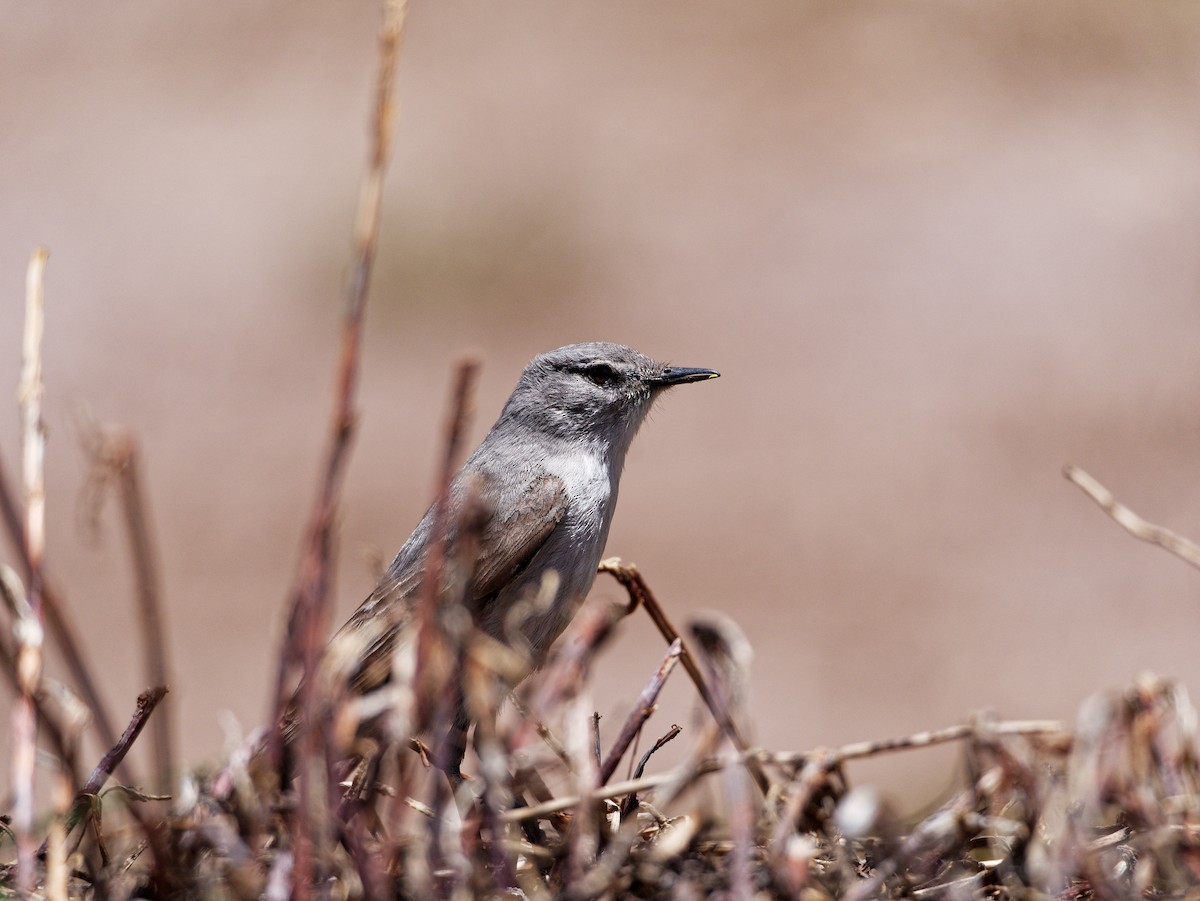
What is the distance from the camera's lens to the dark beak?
15.9 ft

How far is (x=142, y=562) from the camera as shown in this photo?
1.59 metres

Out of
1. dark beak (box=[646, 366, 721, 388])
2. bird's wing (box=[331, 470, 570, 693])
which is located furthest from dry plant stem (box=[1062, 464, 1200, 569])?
dark beak (box=[646, 366, 721, 388])

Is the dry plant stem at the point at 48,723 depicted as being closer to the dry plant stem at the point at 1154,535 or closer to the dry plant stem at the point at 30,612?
the dry plant stem at the point at 30,612

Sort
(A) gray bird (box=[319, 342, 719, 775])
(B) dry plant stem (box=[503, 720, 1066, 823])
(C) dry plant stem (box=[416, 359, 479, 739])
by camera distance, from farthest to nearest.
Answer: (A) gray bird (box=[319, 342, 719, 775])
(B) dry plant stem (box=[503, 720, 1066, 823])
(C) dry plant stem (box=[416, 359, 479, 739])

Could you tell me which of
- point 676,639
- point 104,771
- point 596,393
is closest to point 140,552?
point 104,771

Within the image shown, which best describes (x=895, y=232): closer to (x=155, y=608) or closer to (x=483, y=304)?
(x=483, y=304)

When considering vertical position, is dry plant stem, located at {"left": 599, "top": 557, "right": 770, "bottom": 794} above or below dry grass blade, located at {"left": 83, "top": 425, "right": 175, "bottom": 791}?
below

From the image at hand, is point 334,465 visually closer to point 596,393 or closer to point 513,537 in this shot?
point 513,537

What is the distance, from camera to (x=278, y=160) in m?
16.5

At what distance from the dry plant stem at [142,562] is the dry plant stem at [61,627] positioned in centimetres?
7

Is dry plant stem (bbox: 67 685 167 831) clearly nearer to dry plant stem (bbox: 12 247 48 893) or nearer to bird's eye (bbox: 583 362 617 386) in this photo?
dry plant stem (bbox: 12 247 48 893)

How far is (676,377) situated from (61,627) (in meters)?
3.49

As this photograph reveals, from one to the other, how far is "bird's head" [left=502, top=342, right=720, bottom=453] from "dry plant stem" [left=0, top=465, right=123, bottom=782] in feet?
10.7

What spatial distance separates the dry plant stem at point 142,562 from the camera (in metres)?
1.60
